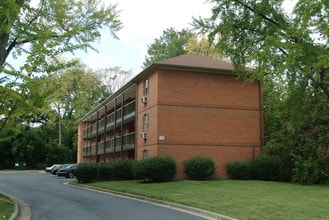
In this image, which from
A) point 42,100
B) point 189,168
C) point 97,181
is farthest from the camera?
point 97,181

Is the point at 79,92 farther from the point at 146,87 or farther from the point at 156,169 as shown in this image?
the point at 156,169

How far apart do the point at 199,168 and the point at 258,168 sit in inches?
155

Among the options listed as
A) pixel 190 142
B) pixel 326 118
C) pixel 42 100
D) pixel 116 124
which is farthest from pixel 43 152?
pixel 42 100

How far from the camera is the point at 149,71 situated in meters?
31.2

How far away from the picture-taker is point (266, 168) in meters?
27.9

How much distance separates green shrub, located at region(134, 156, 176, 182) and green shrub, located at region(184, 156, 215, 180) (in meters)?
1.31

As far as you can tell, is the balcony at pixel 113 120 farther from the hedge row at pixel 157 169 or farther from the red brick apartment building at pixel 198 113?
the hedge row at pixel 157 169

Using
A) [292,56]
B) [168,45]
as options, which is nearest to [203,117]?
[292,56]

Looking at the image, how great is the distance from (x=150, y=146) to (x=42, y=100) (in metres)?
16.5

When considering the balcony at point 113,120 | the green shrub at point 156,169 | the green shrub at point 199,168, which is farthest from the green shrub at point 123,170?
the balcony at point 113,120

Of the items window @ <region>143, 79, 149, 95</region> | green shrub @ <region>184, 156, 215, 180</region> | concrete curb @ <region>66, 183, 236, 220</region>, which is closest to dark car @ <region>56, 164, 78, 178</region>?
window @ <region>143, 79, 149, 95</region>

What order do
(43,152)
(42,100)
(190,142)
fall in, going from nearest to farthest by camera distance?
(42,100), (190,142), (43,152)

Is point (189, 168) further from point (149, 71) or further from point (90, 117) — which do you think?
point (90, 117)

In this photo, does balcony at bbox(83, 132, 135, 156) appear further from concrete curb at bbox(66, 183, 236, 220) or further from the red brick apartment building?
concrete curb at bbox(66, 183, 236, 220)
